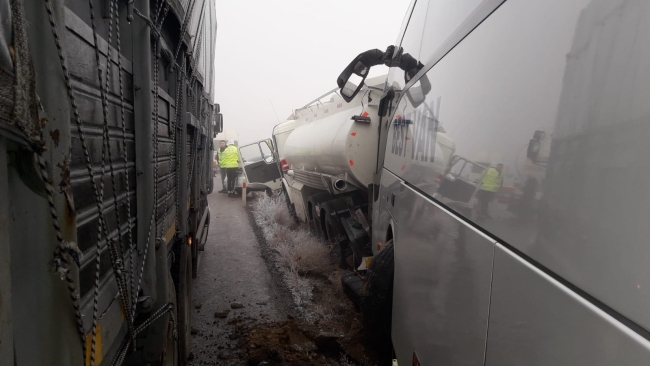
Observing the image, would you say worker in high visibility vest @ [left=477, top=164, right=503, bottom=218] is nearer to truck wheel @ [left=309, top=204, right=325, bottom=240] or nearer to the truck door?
truck wheel @ [left=309, top=204, right=325, bottom=240]

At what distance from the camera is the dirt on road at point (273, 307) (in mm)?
3566

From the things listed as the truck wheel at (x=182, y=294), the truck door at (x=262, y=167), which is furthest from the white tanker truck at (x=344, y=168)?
the truck door at (x=262, y=167)

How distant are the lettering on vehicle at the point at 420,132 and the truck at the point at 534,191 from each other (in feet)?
0.07

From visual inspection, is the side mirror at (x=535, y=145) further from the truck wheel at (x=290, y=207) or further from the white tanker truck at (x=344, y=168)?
the truck wheel at (x=290, y=207)

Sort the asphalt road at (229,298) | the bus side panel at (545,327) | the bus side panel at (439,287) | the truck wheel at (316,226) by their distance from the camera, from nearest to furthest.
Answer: the bus side panel at (545,327) → the bus side panel at (439,287) → the asphalt road at (229,298) → the truck wheel at (316,226)

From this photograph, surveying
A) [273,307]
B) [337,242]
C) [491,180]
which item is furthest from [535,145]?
[337,242]

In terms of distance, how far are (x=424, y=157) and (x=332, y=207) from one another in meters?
3.97

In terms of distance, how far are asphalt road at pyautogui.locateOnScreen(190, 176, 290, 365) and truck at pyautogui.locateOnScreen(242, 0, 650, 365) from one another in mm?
1914

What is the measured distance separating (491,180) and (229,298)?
165 inches

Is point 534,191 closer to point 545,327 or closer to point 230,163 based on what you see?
point 545,327

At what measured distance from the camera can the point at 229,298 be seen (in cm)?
488

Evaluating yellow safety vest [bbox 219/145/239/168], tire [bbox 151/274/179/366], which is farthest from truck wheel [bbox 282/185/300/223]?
tire [bbox 151/274/179/366]

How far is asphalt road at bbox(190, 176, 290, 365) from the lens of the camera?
12.1 ft

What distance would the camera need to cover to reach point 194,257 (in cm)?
462
